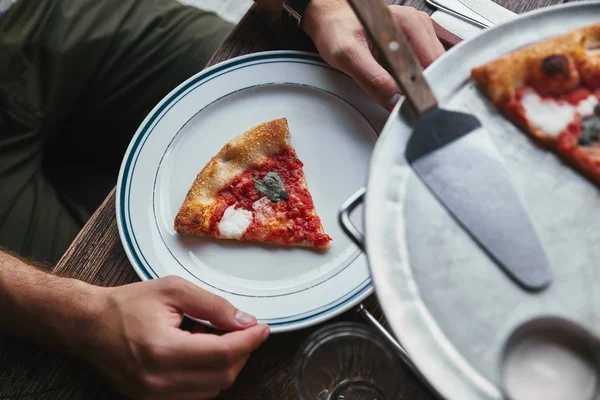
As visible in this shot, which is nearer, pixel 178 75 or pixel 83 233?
pixel 83 233

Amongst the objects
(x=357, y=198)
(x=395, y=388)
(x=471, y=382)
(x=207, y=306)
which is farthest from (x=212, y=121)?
(x=471, y=382)

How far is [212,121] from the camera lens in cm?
120

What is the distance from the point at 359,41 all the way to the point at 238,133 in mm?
335

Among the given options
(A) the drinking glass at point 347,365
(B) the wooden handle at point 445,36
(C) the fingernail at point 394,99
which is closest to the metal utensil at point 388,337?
(A) the drinking glass at point 347,365

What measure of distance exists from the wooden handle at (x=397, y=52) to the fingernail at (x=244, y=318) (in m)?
0.48

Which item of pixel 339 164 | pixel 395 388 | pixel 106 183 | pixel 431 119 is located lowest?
pixel 395 388

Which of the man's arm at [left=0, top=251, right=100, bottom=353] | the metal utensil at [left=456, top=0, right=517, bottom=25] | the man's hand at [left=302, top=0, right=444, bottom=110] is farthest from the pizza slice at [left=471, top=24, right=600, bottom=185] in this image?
the man's arm at [left=0, top=251, right=100, bottom=353]

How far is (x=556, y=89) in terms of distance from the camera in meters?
0.74

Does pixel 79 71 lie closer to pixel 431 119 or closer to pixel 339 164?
pixel 339 164

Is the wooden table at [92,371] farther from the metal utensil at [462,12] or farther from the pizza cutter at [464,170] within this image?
the metal utensil at [462,12]

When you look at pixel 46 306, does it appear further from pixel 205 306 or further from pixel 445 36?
pixel 445 36

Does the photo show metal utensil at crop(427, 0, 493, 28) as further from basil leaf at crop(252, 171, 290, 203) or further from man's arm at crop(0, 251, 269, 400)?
man's arm at crop(0, 251, 269, 400)

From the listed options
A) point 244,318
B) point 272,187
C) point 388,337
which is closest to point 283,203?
point 272,187

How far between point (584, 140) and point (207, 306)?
2.12ft
